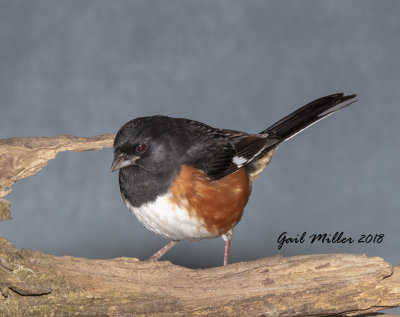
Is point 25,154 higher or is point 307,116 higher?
point 25,154

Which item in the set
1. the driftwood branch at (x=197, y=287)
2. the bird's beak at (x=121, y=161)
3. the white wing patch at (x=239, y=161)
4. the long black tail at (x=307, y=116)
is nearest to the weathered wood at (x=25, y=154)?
the bird's beak at (x=121, y=161)

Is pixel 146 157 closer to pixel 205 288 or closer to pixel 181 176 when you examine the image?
pixel 181 176

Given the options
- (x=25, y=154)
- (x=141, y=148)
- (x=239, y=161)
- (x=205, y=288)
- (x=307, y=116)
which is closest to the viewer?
(x=205, y=288)

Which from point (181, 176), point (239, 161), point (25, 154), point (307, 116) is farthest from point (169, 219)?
point (307, 116)

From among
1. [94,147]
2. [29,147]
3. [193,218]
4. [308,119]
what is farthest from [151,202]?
[308,119]

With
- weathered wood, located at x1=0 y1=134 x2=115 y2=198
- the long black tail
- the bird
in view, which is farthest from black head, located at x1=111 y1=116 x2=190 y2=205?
the long black tail

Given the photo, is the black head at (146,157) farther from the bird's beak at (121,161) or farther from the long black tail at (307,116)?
the long black tail at (307,116)

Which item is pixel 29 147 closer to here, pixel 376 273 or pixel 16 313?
pixel 16 313

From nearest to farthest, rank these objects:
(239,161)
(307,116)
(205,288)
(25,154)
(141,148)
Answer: (205,288) → (141,148) → (25,154) → (239,161) → (307,116)
